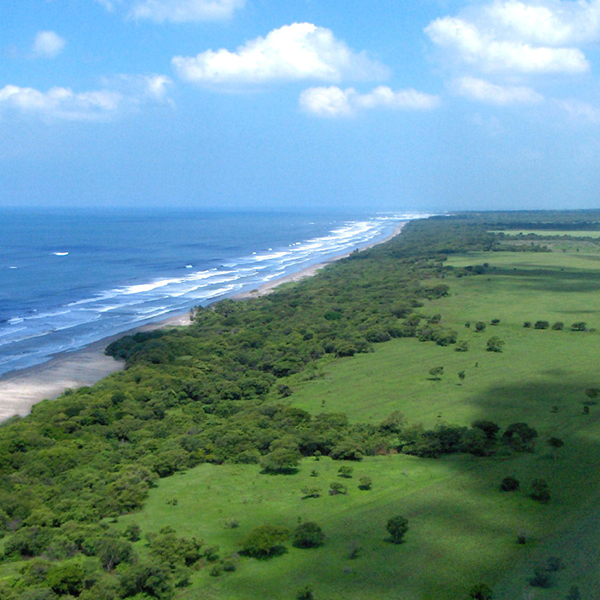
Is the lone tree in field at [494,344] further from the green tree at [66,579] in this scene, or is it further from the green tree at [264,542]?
the green tree at [66,579]

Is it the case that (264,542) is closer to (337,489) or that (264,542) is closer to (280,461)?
(337,489)

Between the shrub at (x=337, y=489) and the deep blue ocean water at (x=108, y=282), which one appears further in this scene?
the deep blue ocean water at (x=108, y=282)

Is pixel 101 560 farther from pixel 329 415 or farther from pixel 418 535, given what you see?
pixel 329 415

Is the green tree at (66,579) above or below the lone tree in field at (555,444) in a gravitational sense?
above

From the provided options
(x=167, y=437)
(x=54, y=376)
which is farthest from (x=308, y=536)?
(x=54, y=376)

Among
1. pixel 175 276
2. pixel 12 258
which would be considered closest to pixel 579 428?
pixel 175 276

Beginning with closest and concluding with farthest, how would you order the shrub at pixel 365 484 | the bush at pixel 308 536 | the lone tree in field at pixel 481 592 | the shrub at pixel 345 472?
1. the lone tree in field at pixel 481 592
2. the bush at pixel 308 536
3. the shrub at pixel 365 484
4. the shrub at pixel 345 472

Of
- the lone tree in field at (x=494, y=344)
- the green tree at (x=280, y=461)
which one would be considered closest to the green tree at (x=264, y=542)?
the green tree at (x=280, y=461)
